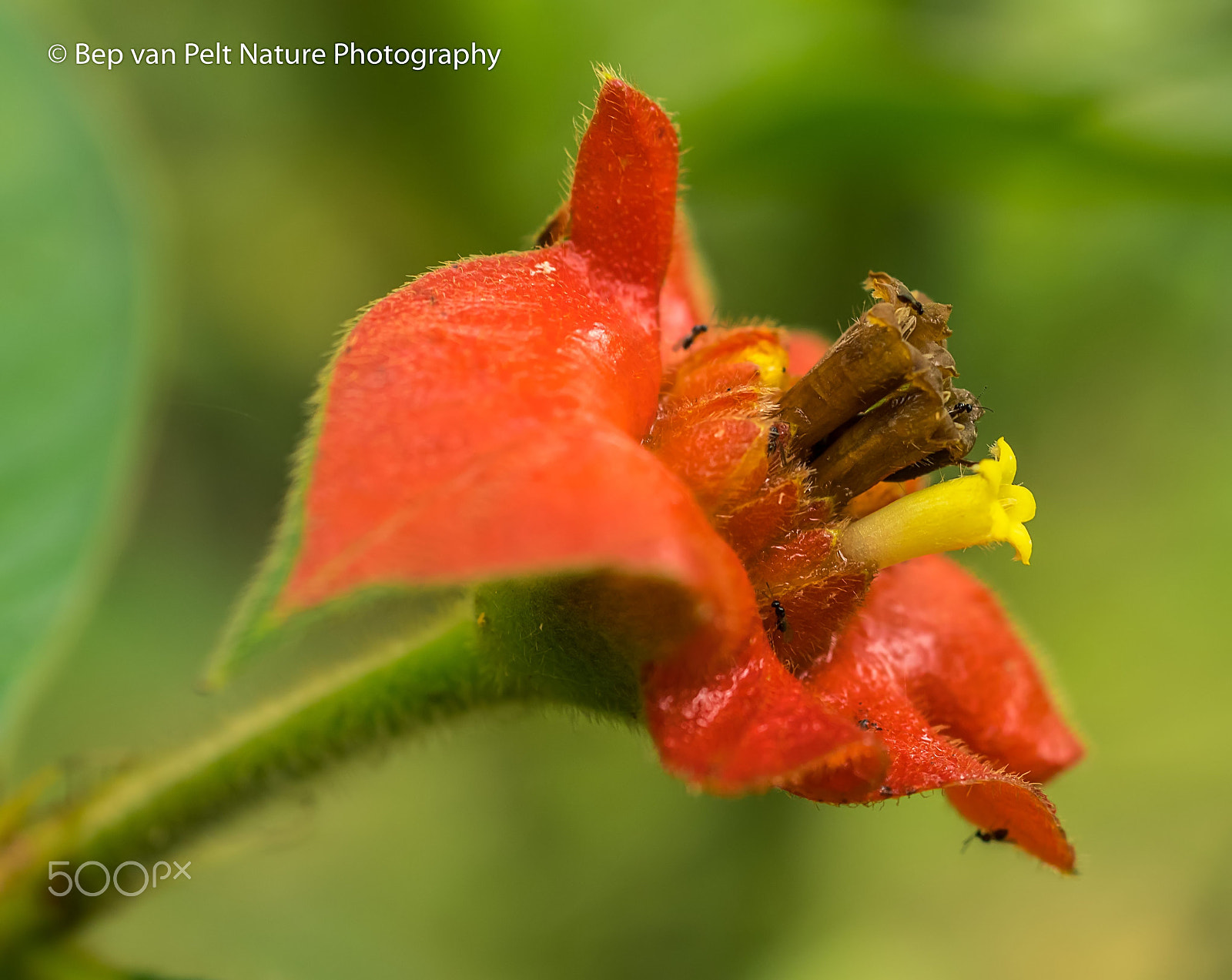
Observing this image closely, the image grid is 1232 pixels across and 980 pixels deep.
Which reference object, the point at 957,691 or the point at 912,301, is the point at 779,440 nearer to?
the point at 912,301

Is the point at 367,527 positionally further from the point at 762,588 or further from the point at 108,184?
the point at 108,184

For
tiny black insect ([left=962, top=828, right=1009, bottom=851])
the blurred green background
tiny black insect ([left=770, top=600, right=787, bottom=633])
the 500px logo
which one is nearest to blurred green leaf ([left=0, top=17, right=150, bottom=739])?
the 500px logo

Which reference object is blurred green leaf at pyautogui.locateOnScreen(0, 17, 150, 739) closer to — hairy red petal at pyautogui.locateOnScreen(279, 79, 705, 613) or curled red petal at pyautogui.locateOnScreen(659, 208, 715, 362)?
curled red petal at pyautogui.locateOnScreen(659, 208, 715, 362)

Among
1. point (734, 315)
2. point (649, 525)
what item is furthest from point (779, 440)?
point (734, 315)

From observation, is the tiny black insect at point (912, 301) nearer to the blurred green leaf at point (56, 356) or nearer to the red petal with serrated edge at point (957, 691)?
the red petal with serrated edge at point (957, 691)

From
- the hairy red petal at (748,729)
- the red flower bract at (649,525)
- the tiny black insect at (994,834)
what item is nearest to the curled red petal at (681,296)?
the red flower bract at (649,525)

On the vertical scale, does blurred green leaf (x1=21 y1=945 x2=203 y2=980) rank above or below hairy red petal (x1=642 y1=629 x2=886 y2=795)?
below
